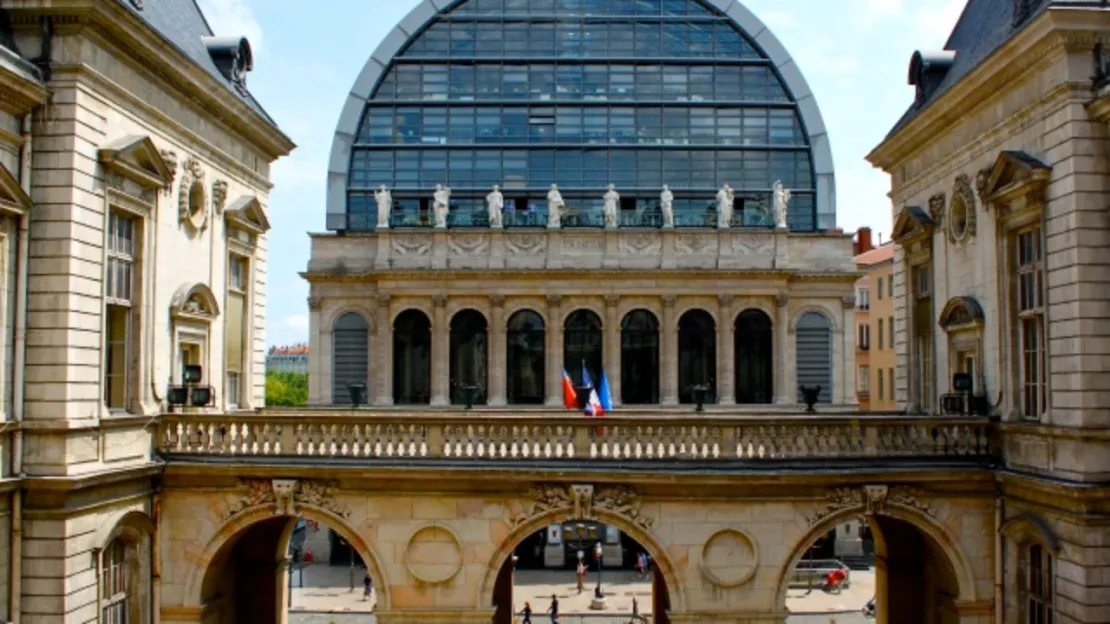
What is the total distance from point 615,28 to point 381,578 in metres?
42.6

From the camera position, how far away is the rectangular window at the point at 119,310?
17.9 metres

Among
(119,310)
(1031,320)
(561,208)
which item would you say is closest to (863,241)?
(561,208)

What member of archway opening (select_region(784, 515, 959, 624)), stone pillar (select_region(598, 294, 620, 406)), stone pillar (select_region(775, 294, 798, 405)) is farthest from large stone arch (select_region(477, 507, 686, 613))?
stone pillar (select_region(775, 294, 798, 405))

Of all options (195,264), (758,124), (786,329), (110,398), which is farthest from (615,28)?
(110,398)

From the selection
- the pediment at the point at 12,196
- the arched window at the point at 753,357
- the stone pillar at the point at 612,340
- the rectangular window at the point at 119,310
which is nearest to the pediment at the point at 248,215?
the rectangular window at the point at 119,310

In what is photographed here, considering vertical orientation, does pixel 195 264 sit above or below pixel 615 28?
below

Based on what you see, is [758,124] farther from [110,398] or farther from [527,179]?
[110,398]

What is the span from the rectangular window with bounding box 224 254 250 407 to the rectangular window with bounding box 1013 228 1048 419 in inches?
621

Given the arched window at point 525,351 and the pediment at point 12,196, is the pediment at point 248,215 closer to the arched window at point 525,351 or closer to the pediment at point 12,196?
the pediment at point 12,196

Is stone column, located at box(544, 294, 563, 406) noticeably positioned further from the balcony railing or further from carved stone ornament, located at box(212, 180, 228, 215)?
the balcony railing

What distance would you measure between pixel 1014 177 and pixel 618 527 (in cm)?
890

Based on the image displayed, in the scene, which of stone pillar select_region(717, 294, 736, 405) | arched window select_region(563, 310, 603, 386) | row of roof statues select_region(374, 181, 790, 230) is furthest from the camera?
row of roof statues select_region(374, 181, 790, 230)

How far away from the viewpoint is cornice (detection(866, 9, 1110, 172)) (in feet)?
52.7

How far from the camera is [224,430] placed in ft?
62.5
